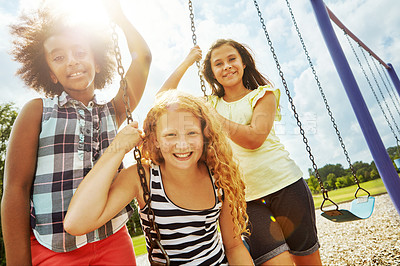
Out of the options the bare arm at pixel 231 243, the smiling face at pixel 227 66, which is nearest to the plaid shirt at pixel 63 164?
the bare arm at pixel 231 243

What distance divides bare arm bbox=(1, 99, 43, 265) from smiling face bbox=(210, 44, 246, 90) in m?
1.37

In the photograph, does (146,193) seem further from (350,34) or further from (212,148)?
(350,34)

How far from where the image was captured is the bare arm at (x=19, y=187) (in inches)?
47.8

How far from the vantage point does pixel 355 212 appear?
2451 mm

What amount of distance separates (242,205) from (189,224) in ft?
1.31

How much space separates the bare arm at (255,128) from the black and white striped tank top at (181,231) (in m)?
0.54

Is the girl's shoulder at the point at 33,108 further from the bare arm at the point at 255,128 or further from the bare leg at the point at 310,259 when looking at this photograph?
the bare leg at the point at 310,259

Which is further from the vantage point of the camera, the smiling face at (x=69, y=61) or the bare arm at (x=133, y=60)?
the bare arm at (x=133, y=60)

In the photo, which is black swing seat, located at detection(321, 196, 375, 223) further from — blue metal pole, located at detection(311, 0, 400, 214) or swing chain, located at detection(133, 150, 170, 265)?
swing chain, located at detection(133, 150, 170, 265)

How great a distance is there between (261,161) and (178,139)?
0.67m

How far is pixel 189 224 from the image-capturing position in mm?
1477

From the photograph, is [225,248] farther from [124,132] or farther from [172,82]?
[172,82]

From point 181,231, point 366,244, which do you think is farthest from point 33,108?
→ point 366,244

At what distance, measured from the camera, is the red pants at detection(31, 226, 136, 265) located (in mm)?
1236
